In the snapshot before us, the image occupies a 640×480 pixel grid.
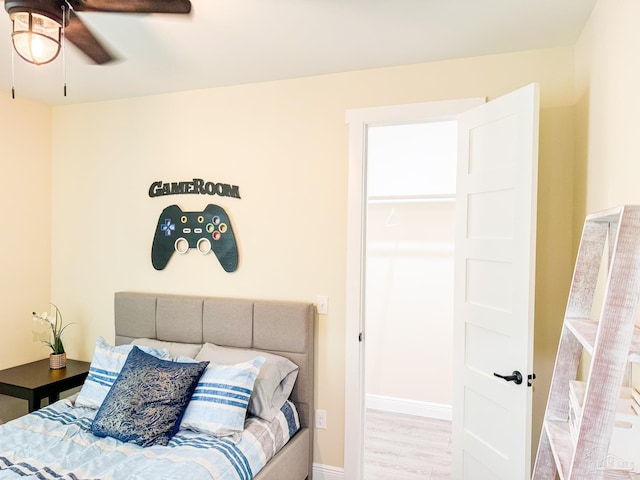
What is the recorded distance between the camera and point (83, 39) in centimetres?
187

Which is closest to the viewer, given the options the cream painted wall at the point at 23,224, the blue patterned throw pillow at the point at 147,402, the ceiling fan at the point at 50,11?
the ceiling fan at the point at 50,11

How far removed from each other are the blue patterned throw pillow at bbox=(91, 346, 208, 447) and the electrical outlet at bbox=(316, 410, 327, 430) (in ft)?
2.70

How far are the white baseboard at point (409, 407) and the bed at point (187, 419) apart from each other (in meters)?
1.49

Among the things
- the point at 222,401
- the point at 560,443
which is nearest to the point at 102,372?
the point at 222,401

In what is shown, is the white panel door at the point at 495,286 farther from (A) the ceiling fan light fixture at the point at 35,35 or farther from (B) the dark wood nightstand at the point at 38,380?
(B) the dark wood nightstand at the point at 38,380

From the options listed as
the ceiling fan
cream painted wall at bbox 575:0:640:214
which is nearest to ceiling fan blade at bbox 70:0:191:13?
the ceiling fan

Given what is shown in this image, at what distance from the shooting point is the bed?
1969 millimetres

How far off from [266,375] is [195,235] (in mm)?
1128

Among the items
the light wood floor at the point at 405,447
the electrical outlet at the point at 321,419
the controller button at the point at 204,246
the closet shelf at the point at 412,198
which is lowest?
the light wood floor at the point at 405,447

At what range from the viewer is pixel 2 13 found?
1958 mm

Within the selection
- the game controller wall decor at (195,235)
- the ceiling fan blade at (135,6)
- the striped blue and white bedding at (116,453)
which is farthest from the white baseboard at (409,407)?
the ceiling fan blade at (135,6)

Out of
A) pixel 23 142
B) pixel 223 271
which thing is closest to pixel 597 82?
pixel 223 271

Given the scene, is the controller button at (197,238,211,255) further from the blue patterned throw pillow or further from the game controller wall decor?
the blue patterned throw pillow

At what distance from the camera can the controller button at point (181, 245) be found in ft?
10.3
